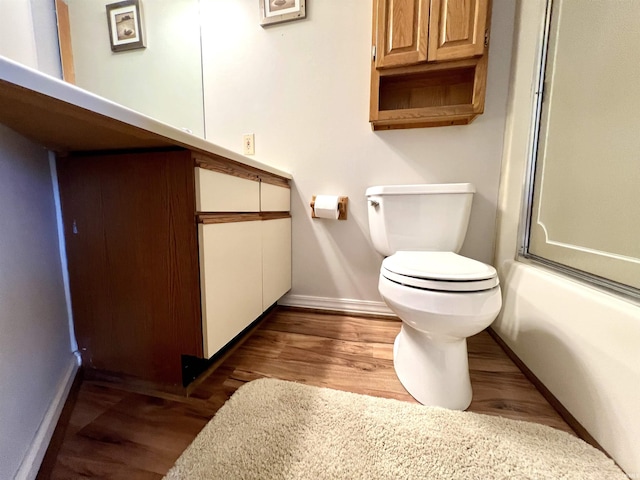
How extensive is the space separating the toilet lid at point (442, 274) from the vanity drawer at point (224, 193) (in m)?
0.59

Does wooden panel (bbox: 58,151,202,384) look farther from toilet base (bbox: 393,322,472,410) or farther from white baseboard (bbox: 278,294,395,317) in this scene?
white baseboard (bbox: 278,294,395,317)

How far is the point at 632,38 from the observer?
2.28 ft

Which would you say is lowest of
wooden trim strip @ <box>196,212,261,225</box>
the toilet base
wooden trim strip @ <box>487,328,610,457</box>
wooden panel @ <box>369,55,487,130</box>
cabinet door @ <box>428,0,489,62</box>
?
wooden trim strip @ <box>487,328,610,457</box>

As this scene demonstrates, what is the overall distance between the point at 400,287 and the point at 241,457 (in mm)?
595

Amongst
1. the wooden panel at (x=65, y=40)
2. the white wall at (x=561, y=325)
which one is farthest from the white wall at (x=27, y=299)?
the white wall at (x=561, y=325)


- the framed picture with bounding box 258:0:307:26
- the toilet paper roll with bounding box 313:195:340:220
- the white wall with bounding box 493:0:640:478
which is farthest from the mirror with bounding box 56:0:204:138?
the white wall with bounding box 493:0:640:478

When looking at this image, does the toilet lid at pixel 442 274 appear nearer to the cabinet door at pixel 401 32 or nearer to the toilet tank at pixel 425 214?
the toilet tank at pixel 425 214

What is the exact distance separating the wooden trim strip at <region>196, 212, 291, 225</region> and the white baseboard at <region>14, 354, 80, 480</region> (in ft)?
2.16

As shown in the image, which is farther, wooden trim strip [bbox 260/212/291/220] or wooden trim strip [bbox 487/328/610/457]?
wooden trim strip [bbox 260/212/291/220]

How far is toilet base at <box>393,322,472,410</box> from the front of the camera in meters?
0.79

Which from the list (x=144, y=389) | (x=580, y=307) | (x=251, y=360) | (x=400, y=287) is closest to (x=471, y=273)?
(x=400, y=287)

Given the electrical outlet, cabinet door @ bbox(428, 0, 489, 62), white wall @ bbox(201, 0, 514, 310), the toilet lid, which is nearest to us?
the toilet lid

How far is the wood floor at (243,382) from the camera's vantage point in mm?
638

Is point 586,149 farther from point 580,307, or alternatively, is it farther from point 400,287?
point 400,287
